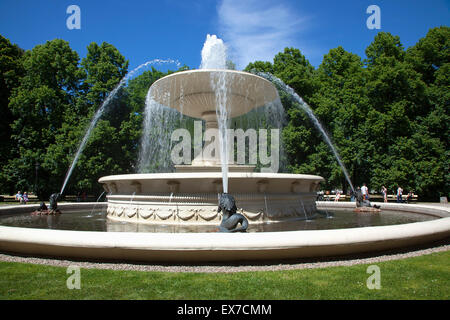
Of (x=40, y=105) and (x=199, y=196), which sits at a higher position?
(x=40, y=105)

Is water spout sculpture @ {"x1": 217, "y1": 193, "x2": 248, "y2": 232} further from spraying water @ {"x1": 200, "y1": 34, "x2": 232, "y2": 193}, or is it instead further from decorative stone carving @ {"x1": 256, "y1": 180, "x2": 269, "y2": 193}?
spraying water @ {"x1": 200, "y1": 34, "x2": 232, "y2": 193}

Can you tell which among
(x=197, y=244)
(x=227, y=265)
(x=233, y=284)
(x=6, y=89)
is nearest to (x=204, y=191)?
(x=227, y=265)

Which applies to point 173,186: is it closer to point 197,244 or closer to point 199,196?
point 199,196

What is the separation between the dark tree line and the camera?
23.3 m

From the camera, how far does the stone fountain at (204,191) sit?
789cm

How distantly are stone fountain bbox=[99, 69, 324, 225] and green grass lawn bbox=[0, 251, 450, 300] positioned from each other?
12.2 feet

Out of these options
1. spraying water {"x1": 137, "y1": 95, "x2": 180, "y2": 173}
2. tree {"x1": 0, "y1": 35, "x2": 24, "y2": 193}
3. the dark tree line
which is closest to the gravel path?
the dark tree line

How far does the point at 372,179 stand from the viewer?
2386cm

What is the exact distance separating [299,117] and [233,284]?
24.0 m

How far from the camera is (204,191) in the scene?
801 centimetres

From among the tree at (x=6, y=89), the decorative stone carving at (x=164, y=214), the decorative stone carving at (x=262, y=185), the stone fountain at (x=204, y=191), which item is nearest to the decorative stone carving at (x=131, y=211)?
the stone fountain at (x=204, y=191)

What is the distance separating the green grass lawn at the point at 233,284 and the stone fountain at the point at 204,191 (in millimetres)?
3732

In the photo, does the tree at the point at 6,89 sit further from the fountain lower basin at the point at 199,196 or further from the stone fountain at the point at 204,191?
the fountain lower basin at the point at 199,196
